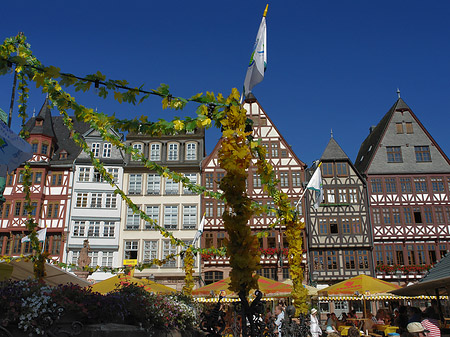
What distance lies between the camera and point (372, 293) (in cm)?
1619

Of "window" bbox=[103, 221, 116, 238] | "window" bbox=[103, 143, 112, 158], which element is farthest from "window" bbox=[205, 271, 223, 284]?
"window" bbox=[103, 143, 112, 158]

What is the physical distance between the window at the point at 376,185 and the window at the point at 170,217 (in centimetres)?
1538

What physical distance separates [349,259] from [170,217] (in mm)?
13855

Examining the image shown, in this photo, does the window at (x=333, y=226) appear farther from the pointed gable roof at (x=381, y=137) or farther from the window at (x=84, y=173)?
the window at (x=84, y=173)

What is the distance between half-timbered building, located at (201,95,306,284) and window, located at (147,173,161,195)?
372 cm

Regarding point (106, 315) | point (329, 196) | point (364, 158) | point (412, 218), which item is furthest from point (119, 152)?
point (106, 315)

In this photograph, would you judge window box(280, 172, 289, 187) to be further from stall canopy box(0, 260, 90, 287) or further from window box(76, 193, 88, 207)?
stall canopy box(0, 260, 90, 287)

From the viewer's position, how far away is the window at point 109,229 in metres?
31.7

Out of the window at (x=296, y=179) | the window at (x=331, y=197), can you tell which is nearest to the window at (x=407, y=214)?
the window at (x=331, y=197)

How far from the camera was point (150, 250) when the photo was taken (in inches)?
1261

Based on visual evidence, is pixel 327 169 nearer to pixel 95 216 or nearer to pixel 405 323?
pixel 95 216

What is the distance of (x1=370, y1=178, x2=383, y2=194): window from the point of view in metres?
32.1

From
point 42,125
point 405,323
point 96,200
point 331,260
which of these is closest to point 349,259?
point 331,260

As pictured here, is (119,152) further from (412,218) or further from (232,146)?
(232,146)
